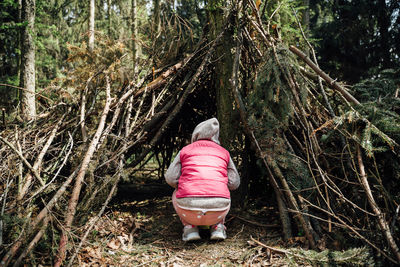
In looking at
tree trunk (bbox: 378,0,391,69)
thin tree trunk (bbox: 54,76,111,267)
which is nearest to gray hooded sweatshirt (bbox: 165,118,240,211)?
thin tree trunk (bbox: 54,76,111,267)

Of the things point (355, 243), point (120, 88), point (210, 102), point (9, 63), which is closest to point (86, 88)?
point (120, 88)

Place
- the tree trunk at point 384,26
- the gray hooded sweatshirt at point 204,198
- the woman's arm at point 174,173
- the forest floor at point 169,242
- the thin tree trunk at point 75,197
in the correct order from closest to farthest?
the thin tree trunk at point 75,197, the forest floor at point 169,242, the gray hooded sweatshirt at point 204,198, the woman's arm at point 174,173, the tree trunk at point 384,26

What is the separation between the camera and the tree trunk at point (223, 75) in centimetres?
365

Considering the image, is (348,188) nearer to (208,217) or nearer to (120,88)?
(208,217)

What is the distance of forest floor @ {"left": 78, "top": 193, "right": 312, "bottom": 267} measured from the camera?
2.53 metres

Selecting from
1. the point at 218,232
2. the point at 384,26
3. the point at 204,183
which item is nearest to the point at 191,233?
the point at 218,232

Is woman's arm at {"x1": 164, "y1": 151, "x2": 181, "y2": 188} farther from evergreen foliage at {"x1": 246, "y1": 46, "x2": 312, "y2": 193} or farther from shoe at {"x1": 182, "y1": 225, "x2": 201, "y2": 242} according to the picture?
evergreen foliage at {"x1": 246, "y1": 46, "x2": 312, "y2": 193}

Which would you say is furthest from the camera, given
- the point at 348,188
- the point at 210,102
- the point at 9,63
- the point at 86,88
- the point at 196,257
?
the point at 9,63

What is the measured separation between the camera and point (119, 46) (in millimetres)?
4531

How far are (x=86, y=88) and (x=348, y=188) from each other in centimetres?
353

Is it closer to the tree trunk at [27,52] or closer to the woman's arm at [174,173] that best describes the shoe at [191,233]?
the woman's arm at [174,173]

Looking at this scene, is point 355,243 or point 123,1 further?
point 123,1

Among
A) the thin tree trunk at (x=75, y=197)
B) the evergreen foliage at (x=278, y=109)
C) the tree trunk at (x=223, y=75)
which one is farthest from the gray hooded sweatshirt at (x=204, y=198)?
the thin tree trunk at (x=75, y=197)

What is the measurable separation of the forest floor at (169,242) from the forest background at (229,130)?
0.26 m
